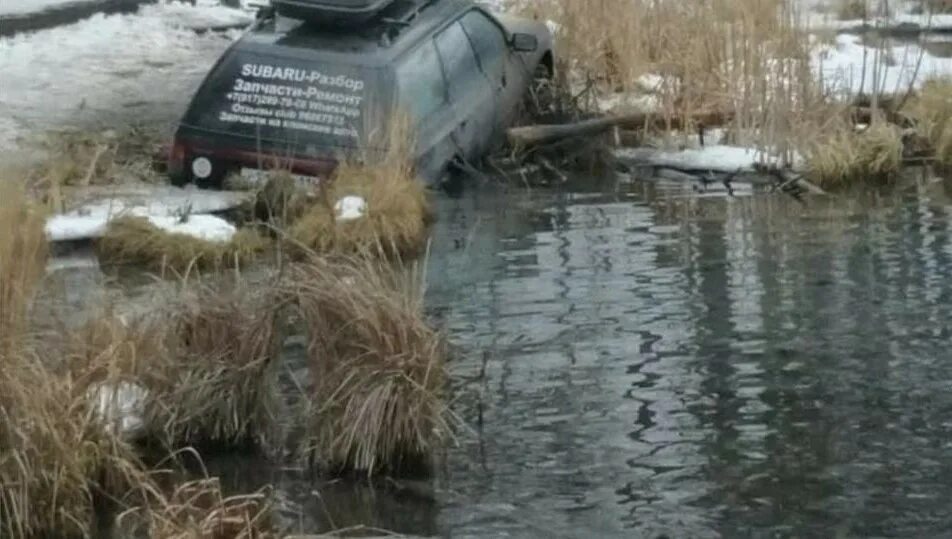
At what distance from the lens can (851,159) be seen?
1617 cm

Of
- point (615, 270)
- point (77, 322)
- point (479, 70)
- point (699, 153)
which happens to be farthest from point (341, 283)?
point (699, 153)

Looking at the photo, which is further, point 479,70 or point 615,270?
point 479,70

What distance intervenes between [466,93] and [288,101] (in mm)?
1716

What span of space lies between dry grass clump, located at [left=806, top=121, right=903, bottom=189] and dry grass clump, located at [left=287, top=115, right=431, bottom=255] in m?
3.39

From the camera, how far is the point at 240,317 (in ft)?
29.3

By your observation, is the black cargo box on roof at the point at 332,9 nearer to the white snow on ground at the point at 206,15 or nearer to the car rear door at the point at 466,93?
the car rear door at the point at 466,93

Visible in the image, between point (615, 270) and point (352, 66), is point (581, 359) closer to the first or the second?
point (615, 270)

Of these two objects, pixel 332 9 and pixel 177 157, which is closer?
pixel 332 9

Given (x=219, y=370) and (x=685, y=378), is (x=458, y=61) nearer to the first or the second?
(x=685, y=378)

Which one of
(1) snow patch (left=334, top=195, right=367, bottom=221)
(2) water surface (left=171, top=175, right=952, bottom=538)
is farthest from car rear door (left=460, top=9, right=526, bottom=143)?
(1) snow patch (left=334, top=195, right=367, bottom=221)

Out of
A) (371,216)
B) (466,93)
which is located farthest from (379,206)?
(466,93)

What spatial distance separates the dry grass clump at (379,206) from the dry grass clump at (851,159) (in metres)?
3.39

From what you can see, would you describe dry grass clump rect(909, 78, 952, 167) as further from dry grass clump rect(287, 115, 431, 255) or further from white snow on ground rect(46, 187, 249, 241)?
white snow on ground rect(46, 187, 249, 241)

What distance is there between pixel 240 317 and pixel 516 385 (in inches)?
63.2
